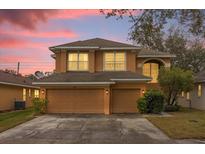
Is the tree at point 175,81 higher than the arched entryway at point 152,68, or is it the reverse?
the arched entryway at point 152,68

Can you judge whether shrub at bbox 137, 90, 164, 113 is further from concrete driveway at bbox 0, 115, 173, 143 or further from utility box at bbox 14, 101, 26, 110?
utility box at bbox 14, 101, 26, 110

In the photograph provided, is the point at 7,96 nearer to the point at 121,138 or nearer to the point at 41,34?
the point at 41,34

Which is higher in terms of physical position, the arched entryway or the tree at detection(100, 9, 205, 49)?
the tree at detection(100, 9, 205, 49)

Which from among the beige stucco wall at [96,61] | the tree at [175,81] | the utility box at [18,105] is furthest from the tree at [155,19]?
the utility box at [18,105]

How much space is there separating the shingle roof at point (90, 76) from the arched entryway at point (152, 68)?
658cm

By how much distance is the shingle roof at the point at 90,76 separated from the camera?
25862 mm

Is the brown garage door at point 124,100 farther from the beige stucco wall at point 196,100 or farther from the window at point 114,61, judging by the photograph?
the beige stucco wall at point 196,100

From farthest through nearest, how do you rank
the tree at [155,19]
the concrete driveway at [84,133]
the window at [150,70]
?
the window at [150,70], the concrete driveway at [84,133], the tree at [155,19]

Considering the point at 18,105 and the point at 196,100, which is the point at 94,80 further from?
the point at 196,100

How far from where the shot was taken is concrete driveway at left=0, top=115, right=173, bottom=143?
14.3 metres

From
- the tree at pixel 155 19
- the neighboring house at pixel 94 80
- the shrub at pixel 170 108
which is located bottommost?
the shrub at pixel 170 108

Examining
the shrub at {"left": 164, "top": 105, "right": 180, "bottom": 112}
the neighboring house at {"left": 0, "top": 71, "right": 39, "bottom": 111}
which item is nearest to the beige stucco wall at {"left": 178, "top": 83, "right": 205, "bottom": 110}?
the shrub at {"left": 164, "top": 105, "right": 180, "bottom": 112}

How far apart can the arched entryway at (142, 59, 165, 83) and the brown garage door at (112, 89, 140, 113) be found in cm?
726
